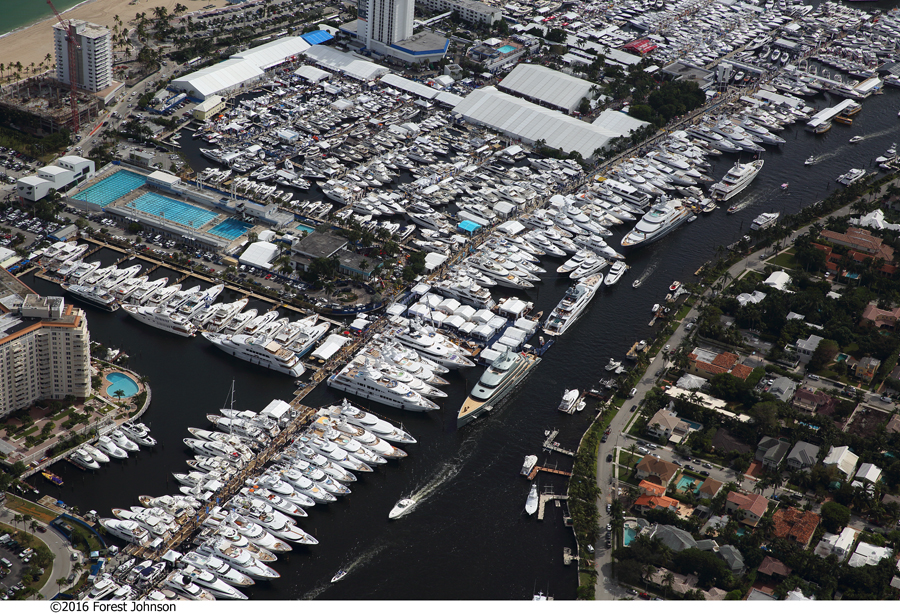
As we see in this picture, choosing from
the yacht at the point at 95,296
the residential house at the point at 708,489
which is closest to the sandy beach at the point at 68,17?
the yacht at the point at 95,296

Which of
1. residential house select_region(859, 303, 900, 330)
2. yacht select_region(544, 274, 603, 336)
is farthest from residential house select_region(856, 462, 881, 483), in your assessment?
yacht select_region(544, 274, 603, 336)

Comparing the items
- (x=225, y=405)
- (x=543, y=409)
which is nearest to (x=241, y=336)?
(x=225, y=405)

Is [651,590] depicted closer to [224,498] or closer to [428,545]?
[428,545]

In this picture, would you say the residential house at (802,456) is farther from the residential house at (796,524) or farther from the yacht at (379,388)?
the yacht at (379,388)

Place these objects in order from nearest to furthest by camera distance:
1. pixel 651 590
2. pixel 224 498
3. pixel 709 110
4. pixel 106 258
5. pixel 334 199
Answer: pixel 651 590 < pixel 224 498 < pixel 106 258 < pixel 334 199 < pixel 709 110

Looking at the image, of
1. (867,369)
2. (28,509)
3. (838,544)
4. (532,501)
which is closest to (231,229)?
(28,509)

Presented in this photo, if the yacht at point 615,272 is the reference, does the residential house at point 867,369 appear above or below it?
above

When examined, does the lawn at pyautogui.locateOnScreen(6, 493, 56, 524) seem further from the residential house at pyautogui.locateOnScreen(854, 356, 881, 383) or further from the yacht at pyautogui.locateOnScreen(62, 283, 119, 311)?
the residential house at pyautogui.locateOnScreen(854, 356, 881, 383)
